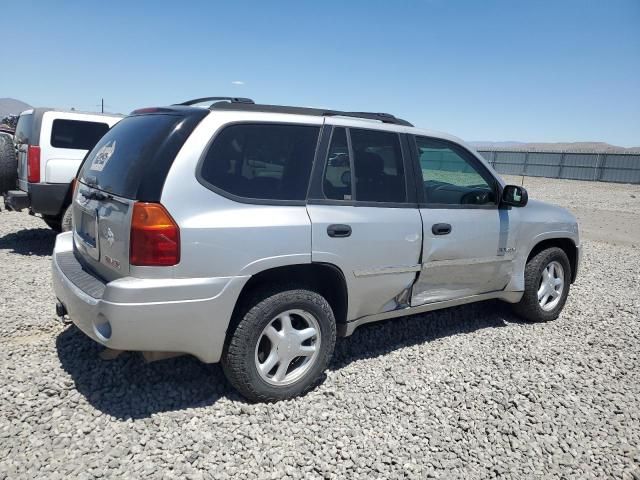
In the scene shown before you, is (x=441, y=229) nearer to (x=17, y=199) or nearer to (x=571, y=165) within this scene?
(x=17, y=199)

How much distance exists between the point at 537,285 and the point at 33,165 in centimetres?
661

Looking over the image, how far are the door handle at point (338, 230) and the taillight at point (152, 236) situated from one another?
97 centimetres

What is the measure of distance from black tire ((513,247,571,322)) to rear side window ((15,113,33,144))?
675 centimetres

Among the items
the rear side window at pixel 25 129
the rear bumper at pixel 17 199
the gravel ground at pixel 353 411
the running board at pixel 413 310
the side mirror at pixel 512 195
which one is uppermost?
the rear side window at pixel 25 129

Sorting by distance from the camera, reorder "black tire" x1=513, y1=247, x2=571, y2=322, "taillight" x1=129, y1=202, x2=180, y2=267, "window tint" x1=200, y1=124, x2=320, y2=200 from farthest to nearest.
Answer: "black tire" x1=513, y1=247, x2=571, y2=322 < "window tint" x1=200, y1=124, x2=320, y2=200 < "taillight" x1=129, y1=202, x2=180, y2=267

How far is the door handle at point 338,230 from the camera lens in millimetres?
2955

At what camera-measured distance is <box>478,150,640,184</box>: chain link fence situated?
28734 millimetres

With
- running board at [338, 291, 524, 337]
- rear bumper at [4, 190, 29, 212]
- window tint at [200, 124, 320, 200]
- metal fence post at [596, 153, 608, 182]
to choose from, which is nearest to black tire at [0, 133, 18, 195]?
rear bumper at [4, 190, 29, 212]

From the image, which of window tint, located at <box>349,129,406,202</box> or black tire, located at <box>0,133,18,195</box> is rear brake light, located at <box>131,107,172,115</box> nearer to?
window tint, located at <box>349,129,406,202</box>

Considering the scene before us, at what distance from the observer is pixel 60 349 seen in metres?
3.47

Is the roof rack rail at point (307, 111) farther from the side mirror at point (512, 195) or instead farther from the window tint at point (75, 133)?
the window tint at point (75, 133)

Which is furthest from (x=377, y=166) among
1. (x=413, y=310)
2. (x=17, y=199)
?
(x=17, y=199)

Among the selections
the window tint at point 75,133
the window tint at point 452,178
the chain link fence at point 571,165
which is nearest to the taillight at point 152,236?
the window tint at point 452,178

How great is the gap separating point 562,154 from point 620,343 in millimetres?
32739
